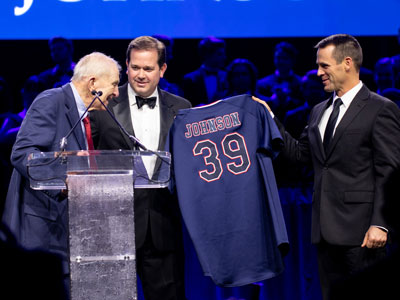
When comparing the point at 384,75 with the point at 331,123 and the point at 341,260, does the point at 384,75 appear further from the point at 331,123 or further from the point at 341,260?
the point at 341,260

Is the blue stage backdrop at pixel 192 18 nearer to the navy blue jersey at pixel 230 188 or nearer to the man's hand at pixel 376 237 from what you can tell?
the navy blue jersey at pixel 230 188

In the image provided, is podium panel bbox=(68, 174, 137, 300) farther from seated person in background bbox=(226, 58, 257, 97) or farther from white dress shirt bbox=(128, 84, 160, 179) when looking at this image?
seated person in background bbox=(226, 58, 257, 97)

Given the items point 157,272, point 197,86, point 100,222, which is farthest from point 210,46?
point 100,222

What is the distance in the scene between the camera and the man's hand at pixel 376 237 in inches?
133

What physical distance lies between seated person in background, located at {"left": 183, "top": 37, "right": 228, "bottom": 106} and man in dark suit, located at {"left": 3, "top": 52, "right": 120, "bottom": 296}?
2.48 meters

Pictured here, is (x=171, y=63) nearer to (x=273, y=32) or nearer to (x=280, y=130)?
(x=273, y=32)

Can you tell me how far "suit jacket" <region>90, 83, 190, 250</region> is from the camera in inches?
142

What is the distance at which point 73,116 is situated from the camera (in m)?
3.32

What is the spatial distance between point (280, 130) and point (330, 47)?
1.97ft

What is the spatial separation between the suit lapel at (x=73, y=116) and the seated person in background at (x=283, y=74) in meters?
2.96

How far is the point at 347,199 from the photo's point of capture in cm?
354

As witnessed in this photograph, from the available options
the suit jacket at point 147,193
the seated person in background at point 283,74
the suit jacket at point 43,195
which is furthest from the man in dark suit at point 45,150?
the seated person in background at point 283,74

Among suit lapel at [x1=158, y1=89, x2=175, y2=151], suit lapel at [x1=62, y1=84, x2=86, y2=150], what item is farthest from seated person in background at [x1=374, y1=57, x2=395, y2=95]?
suit lapel at [x1=62, y1=84, x2=86, y2=150]

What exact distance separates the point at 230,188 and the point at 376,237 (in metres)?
0.90
